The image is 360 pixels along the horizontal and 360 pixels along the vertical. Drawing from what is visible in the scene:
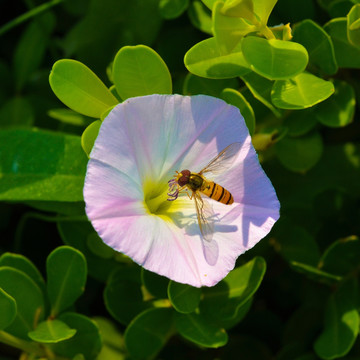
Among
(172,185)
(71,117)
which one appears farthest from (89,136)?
(71,117)

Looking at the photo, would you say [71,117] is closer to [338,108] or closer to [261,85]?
[261,85]

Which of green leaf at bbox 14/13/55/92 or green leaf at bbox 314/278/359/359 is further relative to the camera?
green leaf at bbox 14/13/55/92

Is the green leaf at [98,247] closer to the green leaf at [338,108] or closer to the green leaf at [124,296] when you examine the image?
the green leaf at [124,296]


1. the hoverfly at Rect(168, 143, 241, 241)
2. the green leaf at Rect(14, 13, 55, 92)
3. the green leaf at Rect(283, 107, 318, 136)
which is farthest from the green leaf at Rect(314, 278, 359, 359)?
the green leaf at Rect(14, 13, 55, 92)

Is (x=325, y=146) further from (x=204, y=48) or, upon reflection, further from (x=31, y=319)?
(x=31, y=319)

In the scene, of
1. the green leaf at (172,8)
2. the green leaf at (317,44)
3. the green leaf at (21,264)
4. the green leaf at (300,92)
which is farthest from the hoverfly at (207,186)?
the green leaf at (172,8)

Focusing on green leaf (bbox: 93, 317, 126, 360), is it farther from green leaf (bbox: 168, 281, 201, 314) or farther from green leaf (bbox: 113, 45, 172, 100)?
green leaf (bbox: 113, 45, 172, 100)
